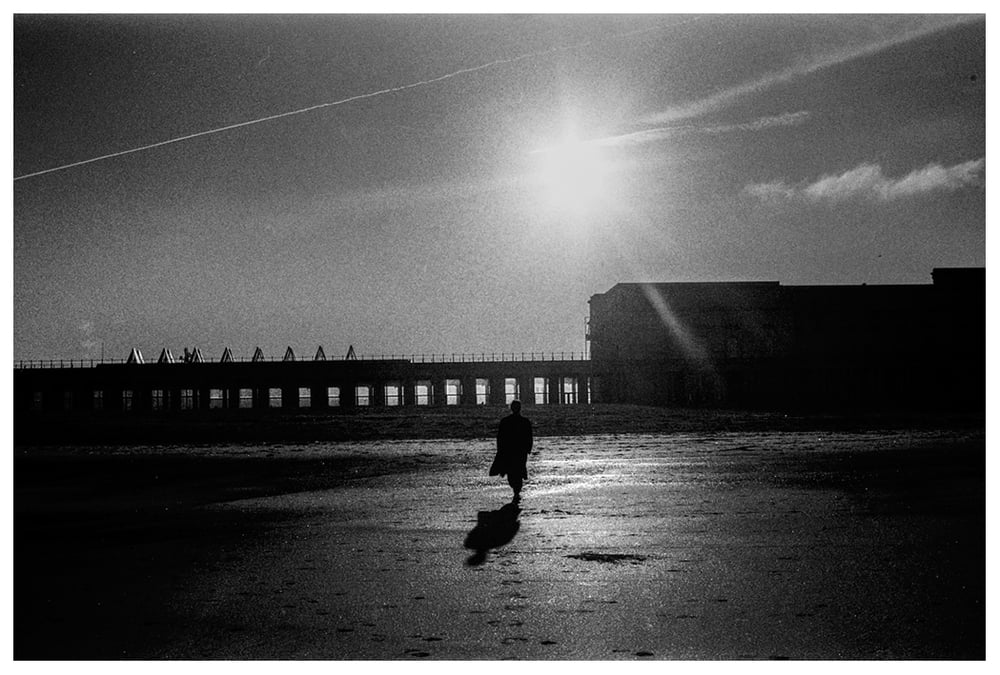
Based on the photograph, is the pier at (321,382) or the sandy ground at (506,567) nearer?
the sandy ground at (506,567)

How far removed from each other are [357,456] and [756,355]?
4368 centimetres

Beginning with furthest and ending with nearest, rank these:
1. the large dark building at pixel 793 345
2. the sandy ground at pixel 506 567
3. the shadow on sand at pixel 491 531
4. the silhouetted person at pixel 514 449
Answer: the large dark building at pixel 793 345 → the silhouetted person at pixel 514 449 → the shadow on sand at pixel 491 531 → the sandy ground at pixel 506 567

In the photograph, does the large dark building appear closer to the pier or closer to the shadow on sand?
the pier

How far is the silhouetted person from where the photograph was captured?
38.2 feet

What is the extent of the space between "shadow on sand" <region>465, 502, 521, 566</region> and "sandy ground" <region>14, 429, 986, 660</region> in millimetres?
54

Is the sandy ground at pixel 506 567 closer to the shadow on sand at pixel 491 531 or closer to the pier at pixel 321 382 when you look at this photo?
the shadow on sand at pixel 491 531

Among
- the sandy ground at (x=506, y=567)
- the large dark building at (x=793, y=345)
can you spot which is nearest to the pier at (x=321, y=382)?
the large dark building at (x=793, y=345)

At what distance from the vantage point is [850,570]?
715 centimetres

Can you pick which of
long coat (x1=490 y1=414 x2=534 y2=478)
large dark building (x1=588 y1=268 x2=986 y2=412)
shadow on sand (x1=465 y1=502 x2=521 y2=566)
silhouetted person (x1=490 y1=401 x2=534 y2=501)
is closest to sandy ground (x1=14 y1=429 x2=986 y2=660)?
shadow on sand (x1=465 y1=502 x2=521 y2=566)

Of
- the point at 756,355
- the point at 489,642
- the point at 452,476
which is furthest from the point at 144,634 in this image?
the point at 756,355

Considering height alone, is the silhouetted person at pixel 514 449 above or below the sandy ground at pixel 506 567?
above

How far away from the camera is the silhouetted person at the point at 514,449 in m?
11.7
